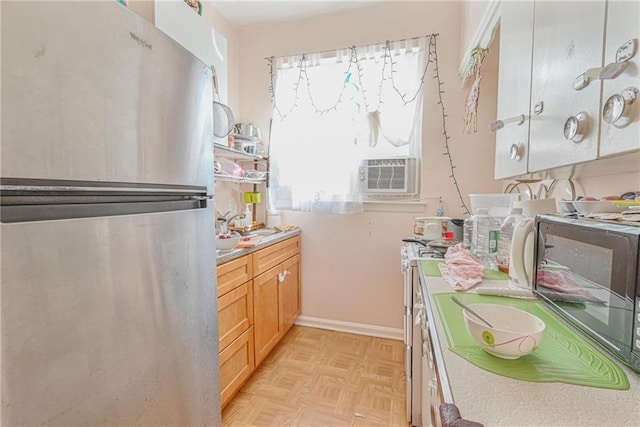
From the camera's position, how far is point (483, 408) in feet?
1.41

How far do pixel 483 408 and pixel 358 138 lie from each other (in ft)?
6.63

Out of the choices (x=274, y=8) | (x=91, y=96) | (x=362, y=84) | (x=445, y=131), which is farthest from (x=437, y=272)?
(x=274, y=8)

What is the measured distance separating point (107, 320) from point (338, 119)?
6.52ft

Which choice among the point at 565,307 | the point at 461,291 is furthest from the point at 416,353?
the point at 565,307

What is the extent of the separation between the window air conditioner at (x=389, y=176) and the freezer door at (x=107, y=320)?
4.63 feet

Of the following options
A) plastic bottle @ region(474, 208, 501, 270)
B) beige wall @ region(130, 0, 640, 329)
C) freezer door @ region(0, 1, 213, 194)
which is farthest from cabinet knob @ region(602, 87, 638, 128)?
beige wall @ region(130, 0, 640, 329)

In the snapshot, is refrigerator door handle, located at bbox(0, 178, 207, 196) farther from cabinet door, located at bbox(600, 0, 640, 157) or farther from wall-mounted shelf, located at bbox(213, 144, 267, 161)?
cabinet door, located at bbox(600, 0, 640, 157)

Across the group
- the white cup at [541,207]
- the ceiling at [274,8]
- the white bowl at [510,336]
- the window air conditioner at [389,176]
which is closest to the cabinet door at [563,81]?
the white cup at [541,207]

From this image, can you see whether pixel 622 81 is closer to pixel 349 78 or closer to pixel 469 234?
pixel 469 234

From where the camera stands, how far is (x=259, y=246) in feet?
5.81

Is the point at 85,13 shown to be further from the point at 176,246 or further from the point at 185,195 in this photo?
the point at 176,246

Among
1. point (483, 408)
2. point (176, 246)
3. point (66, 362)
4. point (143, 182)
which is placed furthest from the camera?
point (176, 246)

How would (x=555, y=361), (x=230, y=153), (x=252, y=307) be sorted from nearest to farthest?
(x=555, y=361) < (x=252, y=307) < (x=230, y=153)

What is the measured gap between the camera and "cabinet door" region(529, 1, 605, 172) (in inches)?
23.8
